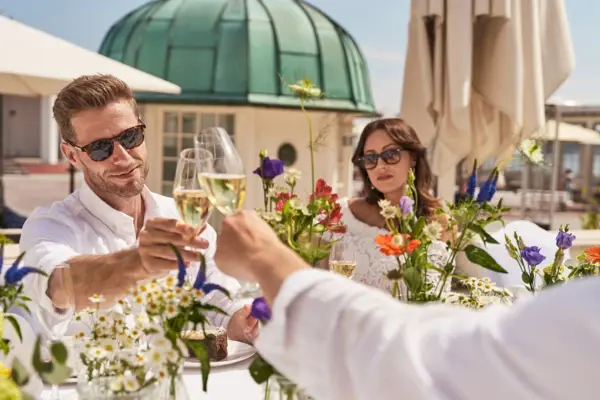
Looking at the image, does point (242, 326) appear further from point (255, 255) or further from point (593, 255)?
point (255, 255)

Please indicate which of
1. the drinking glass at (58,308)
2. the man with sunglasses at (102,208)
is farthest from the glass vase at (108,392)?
the man with sunglasses at (102,208)

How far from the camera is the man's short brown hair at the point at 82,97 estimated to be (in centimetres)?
224

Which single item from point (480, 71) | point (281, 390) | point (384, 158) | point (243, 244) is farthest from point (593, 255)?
point (480, 71)

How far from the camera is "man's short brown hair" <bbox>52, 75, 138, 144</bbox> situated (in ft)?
7.34

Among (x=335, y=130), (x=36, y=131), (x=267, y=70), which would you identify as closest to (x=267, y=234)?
(x=267, y=70)

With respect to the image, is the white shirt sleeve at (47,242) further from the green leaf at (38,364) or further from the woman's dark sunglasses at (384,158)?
the woman's dark sunglasses at (384,158)

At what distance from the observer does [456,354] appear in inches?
32.7

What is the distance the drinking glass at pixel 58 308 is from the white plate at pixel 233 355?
0.31 meters

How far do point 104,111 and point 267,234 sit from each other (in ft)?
4.07

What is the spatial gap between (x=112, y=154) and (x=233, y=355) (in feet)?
2.38

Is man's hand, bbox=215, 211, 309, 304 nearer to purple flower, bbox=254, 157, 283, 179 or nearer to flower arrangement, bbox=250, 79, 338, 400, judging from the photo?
flower arrangement, bbox=250, 79, 338, 400

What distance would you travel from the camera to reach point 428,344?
0.86m

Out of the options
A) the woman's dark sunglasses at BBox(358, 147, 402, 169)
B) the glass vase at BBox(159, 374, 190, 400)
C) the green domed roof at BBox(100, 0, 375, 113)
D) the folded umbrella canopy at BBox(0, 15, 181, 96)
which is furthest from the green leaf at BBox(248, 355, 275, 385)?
the green domed roof at BBox(100, 0, 375, 113)

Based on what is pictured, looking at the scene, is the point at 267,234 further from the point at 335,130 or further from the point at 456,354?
the point at 335,130
